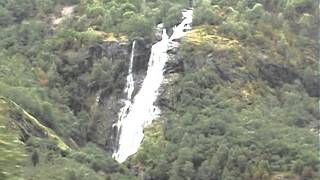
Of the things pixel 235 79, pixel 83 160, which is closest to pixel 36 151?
pixel 83 160

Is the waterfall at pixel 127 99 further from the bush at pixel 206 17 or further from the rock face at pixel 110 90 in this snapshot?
the bush at pixel 206 17

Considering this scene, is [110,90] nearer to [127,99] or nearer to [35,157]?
[127,99]

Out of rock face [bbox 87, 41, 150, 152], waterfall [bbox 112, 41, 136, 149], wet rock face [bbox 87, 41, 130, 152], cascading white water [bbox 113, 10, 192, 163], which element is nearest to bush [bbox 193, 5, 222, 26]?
cascading white water [bbox 113, 10, 192, 163]

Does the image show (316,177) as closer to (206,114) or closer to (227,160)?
(227,160)

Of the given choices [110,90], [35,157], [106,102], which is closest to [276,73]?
[110,90]

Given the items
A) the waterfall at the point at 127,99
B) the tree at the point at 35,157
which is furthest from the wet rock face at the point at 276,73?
the tree at the point at 35,157
